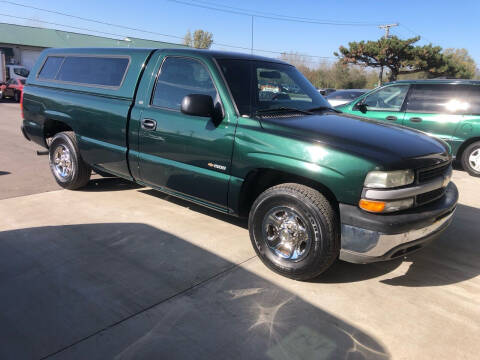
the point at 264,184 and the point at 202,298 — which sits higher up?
the point at 264,184

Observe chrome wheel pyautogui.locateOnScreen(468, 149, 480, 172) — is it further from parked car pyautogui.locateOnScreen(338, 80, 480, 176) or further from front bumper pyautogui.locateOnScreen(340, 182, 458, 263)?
front bumper pyautogui.locateOnScreen(340, 182, 458, 263)

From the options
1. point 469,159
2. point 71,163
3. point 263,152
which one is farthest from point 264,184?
point 469,159

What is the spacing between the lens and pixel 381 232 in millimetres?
2771

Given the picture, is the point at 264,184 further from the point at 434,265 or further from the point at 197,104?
the point at 434,265

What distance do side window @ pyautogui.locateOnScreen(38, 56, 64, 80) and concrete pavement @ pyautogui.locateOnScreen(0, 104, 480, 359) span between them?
2.18 meters

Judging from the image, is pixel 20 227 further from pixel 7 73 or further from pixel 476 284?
pixel 7 73

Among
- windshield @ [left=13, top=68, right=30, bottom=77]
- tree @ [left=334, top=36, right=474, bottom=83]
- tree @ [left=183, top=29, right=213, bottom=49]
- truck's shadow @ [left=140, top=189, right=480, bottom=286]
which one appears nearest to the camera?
truck's shadow @ [left=140, top=189, right=480, bottom=286]

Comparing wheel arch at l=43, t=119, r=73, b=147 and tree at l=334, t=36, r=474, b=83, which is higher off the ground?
tree at l=334, t=36, r=474, b=83

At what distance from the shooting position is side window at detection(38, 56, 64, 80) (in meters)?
5.42

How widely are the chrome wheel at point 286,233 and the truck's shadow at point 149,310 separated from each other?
1.02 ft

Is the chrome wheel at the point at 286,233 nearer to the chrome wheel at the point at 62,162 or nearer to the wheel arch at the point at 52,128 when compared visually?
the chrome wheel at the point at 62,162

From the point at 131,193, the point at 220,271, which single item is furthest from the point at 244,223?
the point at 131,193

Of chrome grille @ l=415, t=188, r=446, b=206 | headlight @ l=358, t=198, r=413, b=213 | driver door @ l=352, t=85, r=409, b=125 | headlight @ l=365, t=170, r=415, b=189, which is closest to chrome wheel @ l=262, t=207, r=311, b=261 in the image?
headlight @ l=358, t=198, r=413, b=213

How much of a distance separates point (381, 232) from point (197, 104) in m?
1.88
